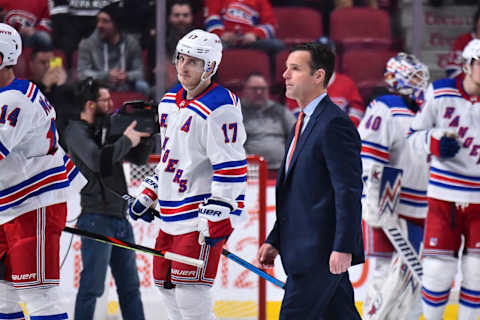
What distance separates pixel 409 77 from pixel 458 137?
1.84ft

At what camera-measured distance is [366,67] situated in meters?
5.78

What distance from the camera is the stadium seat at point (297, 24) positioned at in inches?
243

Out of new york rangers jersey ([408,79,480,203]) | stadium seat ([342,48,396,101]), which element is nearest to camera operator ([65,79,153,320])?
new york rangers jersey ([408,79,480,203])

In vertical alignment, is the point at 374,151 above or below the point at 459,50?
below

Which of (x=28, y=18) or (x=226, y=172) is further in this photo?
(x=28, y=18)

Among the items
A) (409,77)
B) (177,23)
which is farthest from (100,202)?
(177,23)

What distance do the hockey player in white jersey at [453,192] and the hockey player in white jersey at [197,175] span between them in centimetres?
123

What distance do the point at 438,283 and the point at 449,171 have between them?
55cm

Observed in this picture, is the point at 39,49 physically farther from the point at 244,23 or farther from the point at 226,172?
the point at 226,172

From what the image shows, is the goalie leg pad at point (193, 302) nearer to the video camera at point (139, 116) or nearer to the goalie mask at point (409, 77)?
the video camera at point (139, 116)

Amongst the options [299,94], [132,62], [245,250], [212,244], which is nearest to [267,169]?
[245,250]

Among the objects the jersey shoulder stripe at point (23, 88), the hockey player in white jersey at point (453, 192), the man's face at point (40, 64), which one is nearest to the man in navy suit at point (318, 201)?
the jersey shoulder stripe at point (23, 88)

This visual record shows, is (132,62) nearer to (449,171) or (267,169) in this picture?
(267,169)

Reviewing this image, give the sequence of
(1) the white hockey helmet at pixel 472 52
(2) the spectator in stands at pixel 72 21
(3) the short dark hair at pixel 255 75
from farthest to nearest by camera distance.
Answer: (2) the spectator in stands at pixel 72 21 < (3) the short dark hair at pixel 255 75 < (1) the white hockey helmet at pixel 472 52
